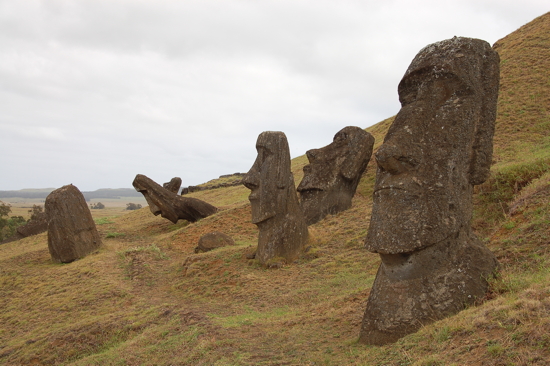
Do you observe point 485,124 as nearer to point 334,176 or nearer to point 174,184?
point 334,176

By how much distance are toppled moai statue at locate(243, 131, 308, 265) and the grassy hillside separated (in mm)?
639

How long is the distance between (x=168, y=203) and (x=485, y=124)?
59.9ft

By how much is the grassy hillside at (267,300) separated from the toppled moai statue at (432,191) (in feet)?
1.39

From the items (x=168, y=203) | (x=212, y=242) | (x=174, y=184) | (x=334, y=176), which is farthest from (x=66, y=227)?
(x=334, y=176)

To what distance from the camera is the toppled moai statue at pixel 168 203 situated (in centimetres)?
2328

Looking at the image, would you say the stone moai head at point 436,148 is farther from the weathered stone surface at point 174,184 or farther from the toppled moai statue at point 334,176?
the weathered stone surface at point 174,184

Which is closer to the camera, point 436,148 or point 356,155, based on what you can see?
point 436,148

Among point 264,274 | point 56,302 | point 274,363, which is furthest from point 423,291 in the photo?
point 56,302

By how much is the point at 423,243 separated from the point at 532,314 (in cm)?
180

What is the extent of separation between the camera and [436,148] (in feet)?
22.8

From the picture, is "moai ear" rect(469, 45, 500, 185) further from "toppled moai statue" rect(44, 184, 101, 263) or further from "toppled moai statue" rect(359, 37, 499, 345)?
"toppled moai statue" rect(44, 184, 101, 263)

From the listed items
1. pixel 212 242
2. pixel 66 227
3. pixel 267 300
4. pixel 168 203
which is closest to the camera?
pixel 267 300

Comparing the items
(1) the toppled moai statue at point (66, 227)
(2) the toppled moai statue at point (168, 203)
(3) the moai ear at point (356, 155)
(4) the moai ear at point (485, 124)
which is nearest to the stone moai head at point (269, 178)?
(3) the moai ear at point (356, 155)

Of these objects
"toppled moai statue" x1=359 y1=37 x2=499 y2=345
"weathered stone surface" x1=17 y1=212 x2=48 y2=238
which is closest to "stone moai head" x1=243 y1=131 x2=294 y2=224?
"toppled moai statue" x1=359 y1=37 x2=499 y2=345
